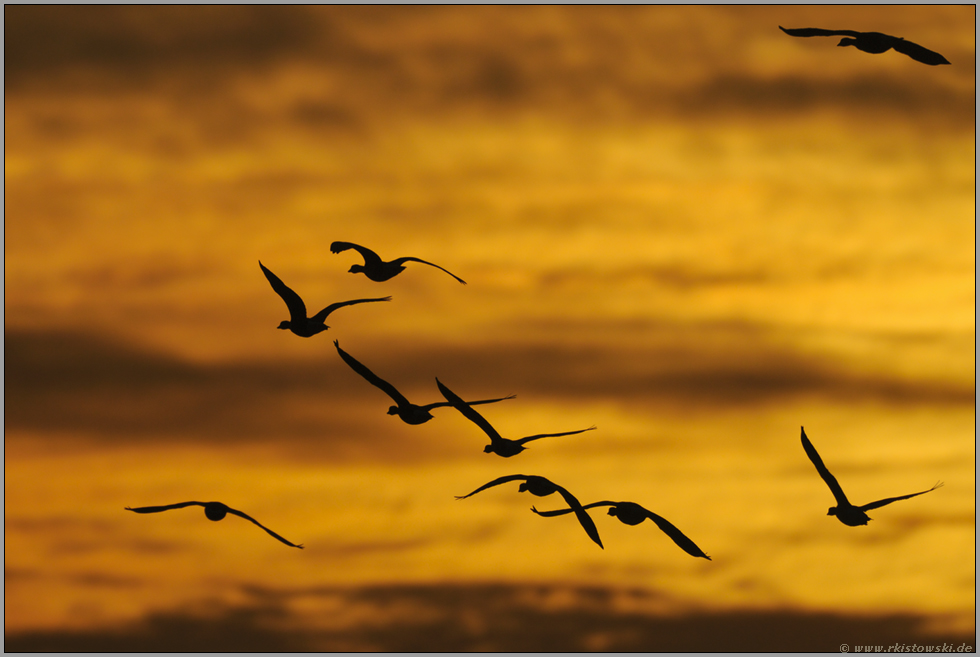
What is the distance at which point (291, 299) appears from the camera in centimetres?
3716

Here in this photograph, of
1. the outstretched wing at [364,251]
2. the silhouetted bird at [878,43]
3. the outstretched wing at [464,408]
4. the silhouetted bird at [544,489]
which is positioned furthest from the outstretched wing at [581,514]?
the silhouetted bird at [878,43]

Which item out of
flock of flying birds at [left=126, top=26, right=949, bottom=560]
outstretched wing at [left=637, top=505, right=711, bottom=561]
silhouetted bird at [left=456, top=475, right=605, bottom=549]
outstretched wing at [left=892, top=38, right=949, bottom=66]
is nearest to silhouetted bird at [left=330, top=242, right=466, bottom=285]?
flock of flying birds at [left=126, top=26, right=949, bottom=560]

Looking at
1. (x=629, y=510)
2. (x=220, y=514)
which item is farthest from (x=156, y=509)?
(x=629, y=510)

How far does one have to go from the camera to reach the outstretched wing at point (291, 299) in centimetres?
3675

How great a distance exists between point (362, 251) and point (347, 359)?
3524mm

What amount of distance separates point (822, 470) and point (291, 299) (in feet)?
52.0

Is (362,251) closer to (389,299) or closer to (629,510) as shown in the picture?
(389,299)

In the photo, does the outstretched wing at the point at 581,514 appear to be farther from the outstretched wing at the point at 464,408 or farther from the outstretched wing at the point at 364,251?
the outstretched wing at the point at 364,251

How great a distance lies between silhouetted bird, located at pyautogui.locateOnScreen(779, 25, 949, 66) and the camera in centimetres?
3111

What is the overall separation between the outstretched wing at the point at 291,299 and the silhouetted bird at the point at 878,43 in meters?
15.3

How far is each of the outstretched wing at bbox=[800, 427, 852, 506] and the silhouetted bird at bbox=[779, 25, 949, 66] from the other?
382 inches

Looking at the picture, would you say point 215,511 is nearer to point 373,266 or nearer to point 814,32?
point 373,266

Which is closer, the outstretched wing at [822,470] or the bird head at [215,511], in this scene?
the outstretched wing at [822,470]

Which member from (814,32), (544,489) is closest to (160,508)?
(544,489)
